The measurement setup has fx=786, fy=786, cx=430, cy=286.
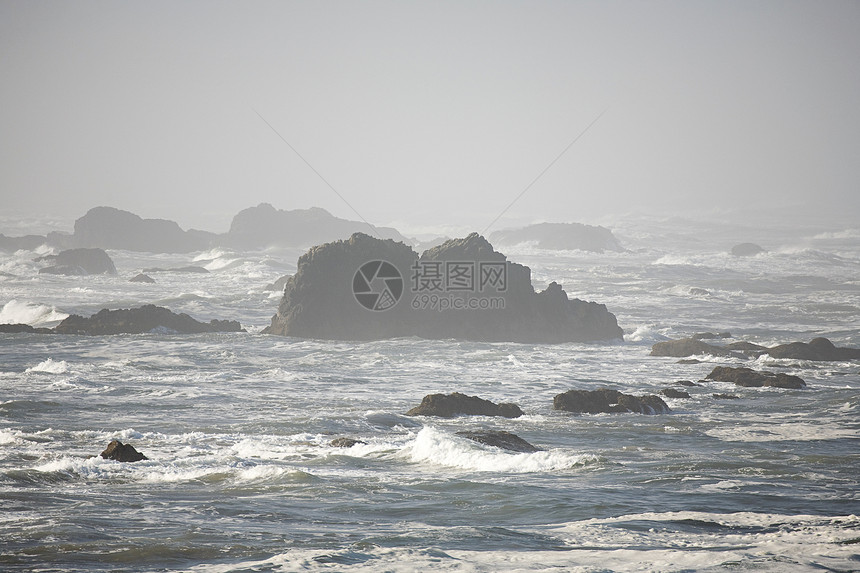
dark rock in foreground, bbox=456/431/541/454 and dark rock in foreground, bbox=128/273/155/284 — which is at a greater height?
dark rock in foreground, bbox=128/273/155/284

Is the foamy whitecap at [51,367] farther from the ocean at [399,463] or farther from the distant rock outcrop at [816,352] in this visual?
the distant rock outcrop at [816,352]

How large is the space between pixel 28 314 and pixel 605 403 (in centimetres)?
4211

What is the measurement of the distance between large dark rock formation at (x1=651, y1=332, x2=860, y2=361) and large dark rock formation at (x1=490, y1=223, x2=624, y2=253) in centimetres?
7987

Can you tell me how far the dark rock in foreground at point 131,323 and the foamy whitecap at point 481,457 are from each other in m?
28.4

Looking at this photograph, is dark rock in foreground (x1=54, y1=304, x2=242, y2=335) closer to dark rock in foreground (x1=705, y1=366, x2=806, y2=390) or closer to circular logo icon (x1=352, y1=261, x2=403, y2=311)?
circular logo icon (x1=352, y1=261, x2=403, y2=311)

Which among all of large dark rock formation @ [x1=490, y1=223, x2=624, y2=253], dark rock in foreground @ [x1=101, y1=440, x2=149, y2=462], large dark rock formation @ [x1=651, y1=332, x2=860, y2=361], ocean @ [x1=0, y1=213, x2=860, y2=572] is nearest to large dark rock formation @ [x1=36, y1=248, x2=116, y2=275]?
ocean @ [x1=0, y1=213, x2=860, y2=572]


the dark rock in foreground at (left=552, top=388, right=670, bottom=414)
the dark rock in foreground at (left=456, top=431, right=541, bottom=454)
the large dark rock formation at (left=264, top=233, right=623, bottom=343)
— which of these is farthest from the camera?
the large dark rock formation at (left=264, top=233, right=623, bottom=343)

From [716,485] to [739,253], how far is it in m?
104

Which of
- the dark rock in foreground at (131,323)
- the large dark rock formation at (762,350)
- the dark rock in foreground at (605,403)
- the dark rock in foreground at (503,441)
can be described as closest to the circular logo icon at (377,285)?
the dark rock in foreground at (131,323)

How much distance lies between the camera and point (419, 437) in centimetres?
1873

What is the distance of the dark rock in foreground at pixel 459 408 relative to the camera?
23.5 m

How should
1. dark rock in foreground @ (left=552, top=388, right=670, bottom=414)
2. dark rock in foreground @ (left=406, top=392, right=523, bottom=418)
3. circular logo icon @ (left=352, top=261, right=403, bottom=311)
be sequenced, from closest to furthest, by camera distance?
dark rock in foreground @ (left=406, top=392, right=523, bottom=418), dark rock in foreground @ (left=552, top=388, right=670, bottom=414), circular logo icon @ (left=352, top=261, right=403, bottom=311)

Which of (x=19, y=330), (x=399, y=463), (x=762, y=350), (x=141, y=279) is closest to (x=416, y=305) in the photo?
(x=762, y=350)

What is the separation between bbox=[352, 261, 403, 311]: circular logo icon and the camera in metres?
43.7
